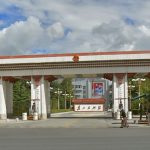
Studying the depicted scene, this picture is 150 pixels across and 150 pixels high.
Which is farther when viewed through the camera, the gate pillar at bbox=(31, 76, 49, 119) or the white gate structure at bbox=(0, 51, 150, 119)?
the gate pillar at bbox=(31, 76, 49, 119)

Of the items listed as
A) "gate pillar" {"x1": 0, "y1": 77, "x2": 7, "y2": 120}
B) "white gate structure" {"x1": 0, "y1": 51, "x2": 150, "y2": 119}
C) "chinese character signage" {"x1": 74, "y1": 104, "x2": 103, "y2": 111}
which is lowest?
"chinese character signage" {"x1": 74, "y1": 104, "x2": 103, "y2": 111}

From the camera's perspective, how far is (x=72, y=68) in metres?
50.1

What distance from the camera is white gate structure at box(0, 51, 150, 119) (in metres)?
48.6

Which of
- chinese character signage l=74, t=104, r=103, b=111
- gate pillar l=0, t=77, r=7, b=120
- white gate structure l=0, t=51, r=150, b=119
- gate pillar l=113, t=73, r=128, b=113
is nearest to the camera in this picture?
white gate structure l=0, t=51, r=150, b=119

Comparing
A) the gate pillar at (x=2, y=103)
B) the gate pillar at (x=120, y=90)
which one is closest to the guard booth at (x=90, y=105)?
the gate pillar at (x=2, y=103)

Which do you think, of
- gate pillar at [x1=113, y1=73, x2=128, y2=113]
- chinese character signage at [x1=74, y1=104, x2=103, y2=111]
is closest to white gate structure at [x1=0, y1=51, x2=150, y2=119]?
gate pillar at [x1=113, y1=73, x2=128, y2=113]

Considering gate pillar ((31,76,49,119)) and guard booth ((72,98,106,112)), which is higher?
gate pillar ((31,76,49,119))

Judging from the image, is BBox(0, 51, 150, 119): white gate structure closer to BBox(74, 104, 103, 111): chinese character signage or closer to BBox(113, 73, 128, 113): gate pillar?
BBox(113, 73, 128, 113): gate pillar

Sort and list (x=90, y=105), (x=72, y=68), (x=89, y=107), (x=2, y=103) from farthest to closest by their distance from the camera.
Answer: (x=90, y=105), (x=89, y=107), (x=2, y=103), (x=72, y=68)

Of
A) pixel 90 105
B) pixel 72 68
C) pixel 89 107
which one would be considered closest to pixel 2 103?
pixel 72 68

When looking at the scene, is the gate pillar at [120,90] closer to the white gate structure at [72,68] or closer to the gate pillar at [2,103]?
the white gate structure at [72,68]

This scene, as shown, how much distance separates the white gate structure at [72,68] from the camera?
48562 mm

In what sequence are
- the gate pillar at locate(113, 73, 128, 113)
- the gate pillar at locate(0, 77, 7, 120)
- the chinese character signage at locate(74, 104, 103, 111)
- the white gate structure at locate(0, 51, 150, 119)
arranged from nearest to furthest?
the white gate structure at locate(0, 51, 150, 119), the gate pillar at locate(113, 73, 128, 113), the gate pillar at locate(0, 77, 7, 120), the chinese character signage at locate(74, 104, 103, 111)

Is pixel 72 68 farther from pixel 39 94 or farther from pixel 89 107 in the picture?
pixel 89 107
